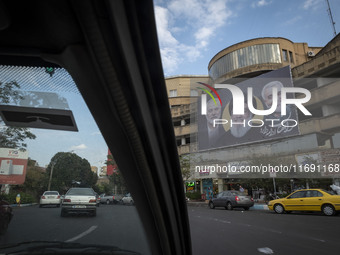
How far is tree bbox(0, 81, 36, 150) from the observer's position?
1592 millimetres

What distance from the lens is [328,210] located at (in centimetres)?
1070

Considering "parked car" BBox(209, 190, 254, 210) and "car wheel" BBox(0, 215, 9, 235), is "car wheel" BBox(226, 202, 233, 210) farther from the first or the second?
"car wheel" BBox(0, 215, 9, 235)

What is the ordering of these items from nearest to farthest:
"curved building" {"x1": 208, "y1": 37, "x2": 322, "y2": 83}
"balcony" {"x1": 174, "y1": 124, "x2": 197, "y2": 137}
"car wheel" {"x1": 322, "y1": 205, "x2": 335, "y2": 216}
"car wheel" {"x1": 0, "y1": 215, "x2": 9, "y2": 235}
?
"car wheel" {"x1": 0, "y1": 215, "x2": 9, "y2": 235} → "car wheel" {"x1": 322, "y1": 205, "x2": 335, "y2": 216} → "curved building" {"x1": 208, "y1": 37, "x2": 322, "y2": 83} → "balcony" {"x1": 174, "y1": 124, "x2": 197, "y2": 137}

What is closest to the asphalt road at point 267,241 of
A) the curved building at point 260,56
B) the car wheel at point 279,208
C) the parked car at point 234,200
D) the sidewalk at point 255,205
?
the car wheel at point 279,208

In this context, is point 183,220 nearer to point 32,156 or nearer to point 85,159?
point 85,159

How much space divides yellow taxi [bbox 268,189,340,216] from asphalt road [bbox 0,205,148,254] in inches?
450

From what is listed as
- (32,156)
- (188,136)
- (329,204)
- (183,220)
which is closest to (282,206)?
(329,204)

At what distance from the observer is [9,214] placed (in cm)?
145

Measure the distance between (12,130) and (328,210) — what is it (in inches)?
494

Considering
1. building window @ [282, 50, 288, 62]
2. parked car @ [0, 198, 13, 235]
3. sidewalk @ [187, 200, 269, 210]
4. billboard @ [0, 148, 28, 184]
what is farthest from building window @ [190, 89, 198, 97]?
parked car @ [0, 198, 13, 235]

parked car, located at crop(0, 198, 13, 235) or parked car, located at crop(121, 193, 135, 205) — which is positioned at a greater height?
parked car, located at crop(121, 193, 135, 205)

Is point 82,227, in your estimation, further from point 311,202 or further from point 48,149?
point 311,202

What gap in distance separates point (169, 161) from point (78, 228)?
2.54 feet

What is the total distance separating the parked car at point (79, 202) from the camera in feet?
5.92
